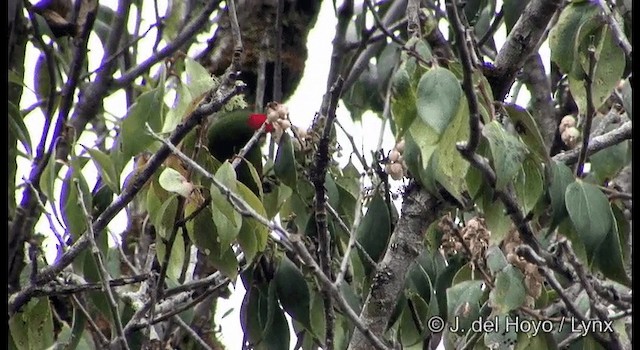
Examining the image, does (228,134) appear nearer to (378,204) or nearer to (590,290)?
(378,204)

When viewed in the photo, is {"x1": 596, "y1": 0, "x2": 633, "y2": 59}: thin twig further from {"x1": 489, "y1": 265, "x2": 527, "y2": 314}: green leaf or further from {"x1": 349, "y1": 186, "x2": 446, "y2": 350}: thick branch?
{"x1": 349, "y1": 186, "x2": 446, "y2": 350}: thick branch

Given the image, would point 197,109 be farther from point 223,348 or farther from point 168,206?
point 223,348

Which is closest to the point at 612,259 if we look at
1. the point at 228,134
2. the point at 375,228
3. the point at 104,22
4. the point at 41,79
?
the point at 375,228

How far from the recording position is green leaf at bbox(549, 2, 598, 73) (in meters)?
1.43

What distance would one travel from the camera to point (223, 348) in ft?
8.90

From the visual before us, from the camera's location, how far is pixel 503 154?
1.34 metres

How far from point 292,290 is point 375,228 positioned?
16 centimetres

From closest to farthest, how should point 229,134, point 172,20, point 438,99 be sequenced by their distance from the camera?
point 438,99, point 229,134, point 172,20

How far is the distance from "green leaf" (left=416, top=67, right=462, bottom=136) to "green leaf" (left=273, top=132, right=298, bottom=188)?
1.08 feet

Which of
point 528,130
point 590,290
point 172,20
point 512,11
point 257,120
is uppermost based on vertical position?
point 172,20

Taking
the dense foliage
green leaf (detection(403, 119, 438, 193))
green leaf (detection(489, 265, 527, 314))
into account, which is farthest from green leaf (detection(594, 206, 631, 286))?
green leaf (detection(403, 119, 438, 193))

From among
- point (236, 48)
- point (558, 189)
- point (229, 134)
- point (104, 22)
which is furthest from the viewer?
point (104, 22)

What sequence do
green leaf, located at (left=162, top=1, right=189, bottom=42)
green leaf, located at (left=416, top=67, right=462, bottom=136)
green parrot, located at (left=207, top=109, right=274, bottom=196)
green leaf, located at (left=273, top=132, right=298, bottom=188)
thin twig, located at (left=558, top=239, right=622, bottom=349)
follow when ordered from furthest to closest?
green leaf, located at (left=162, top=1, right=189, bottom=42)
green parrot, located at (left=207, top=109, right=274, bottom=196)
green leaf, located at (left=273, top=132, right=298, bottom=188)
thin twig, located at (left=558, top=239, right=622, bottom=349)
green leaf, located at (left=416, top=67, right=462, bottom=136)

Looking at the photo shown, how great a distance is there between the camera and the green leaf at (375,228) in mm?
1699
